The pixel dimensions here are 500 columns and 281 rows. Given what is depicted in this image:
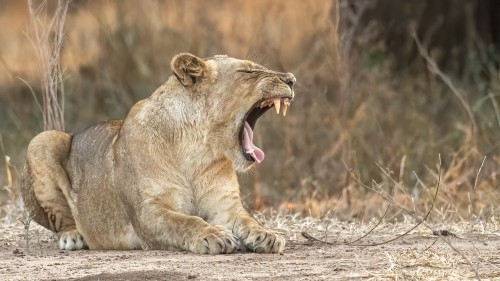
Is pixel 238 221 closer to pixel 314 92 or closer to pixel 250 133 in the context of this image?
pixel 250 133

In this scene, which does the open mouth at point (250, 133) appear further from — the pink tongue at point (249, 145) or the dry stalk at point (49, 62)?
the dry stalk at point (49, 62)

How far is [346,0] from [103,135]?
6.01 meters

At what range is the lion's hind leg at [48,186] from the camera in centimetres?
736

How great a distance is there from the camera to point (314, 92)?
434 inches

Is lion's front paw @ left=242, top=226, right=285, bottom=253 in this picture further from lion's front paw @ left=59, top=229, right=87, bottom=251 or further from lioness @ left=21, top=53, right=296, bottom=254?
lion's front paw @ left=59, top=229, right=87, bottom=251

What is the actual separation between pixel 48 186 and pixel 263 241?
174 cm

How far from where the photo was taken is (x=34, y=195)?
24.4 feet

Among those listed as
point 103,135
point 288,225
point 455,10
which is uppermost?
point 455,10

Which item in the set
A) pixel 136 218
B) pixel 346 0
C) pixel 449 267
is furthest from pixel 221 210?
pixel 346 0

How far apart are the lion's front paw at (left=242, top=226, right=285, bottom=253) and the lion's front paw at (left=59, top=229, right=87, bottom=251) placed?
120 cm

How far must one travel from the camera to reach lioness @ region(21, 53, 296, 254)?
20.7 ft

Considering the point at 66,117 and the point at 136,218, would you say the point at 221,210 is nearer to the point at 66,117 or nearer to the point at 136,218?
the point at 136,218

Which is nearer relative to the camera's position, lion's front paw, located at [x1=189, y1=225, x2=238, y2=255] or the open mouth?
lion's front paw, located at [x1=189, y1=225, x2=238, y2=255]

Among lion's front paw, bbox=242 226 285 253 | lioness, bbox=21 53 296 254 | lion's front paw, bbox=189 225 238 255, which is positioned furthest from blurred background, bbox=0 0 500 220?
lion's front paw, bbox=189 225 238 255
